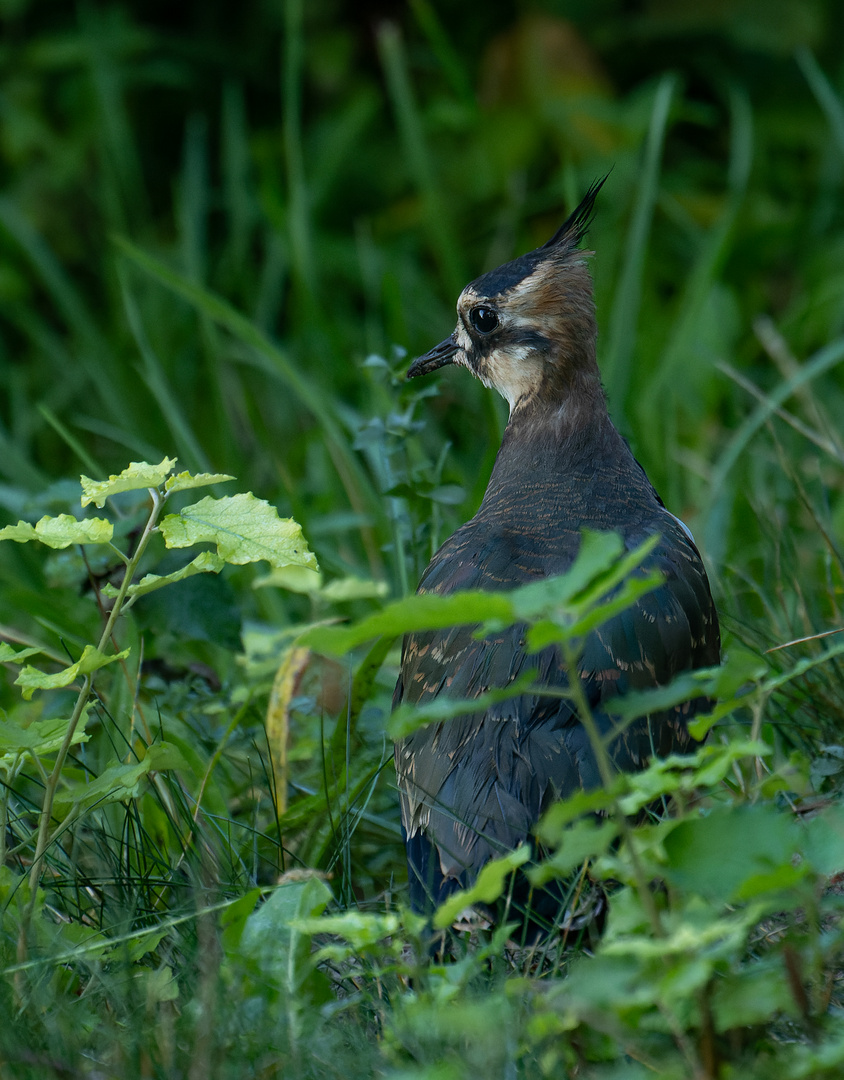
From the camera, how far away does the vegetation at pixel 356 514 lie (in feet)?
4.18

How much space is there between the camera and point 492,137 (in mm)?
4703

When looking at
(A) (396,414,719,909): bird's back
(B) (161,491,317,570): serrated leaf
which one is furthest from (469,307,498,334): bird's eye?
(B) (161,491,317,570): serrated leaf

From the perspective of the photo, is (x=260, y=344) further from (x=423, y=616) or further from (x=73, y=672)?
(x=423, y=616)

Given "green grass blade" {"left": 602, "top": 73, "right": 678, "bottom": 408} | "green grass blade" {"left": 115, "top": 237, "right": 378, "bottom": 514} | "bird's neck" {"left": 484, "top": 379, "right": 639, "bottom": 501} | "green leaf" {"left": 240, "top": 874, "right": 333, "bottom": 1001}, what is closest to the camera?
"green leaf" {"left": 240, "top": 874, "right": 333, "bottom": 1001}

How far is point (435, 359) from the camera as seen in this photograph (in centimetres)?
279

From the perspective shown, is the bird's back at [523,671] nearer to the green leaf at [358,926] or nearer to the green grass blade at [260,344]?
the green leaf at [358,926]

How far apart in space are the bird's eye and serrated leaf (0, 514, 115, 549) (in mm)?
1239

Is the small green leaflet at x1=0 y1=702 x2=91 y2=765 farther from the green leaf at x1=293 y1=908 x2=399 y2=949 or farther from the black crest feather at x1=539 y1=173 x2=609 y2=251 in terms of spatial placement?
the black crest feather at x1=539 y1=173 x2=609 y2=251

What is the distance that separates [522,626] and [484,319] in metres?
0.96

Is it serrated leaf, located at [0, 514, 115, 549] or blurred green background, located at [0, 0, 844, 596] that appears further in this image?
blurred green background, located at [0, 0, 844, 596]

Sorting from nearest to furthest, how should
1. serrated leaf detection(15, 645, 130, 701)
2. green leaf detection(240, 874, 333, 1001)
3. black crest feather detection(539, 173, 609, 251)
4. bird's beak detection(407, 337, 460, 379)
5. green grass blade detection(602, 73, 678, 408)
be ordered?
1. green leaf detection(240, 874, 333, 1001)
2. serrated leaf detection(15, 645, 130, 701)
3. black crest feather detection(539, 173, 609, 251)
4. bird's beak detection(407, 337, 460, 379)
5. green grass blade detection(602, 73, 678, 408)

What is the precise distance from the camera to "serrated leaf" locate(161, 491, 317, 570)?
1613mm

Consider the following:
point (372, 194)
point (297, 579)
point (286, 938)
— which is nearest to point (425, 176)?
point (372, 194)

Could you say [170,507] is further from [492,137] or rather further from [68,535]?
[492,137]
